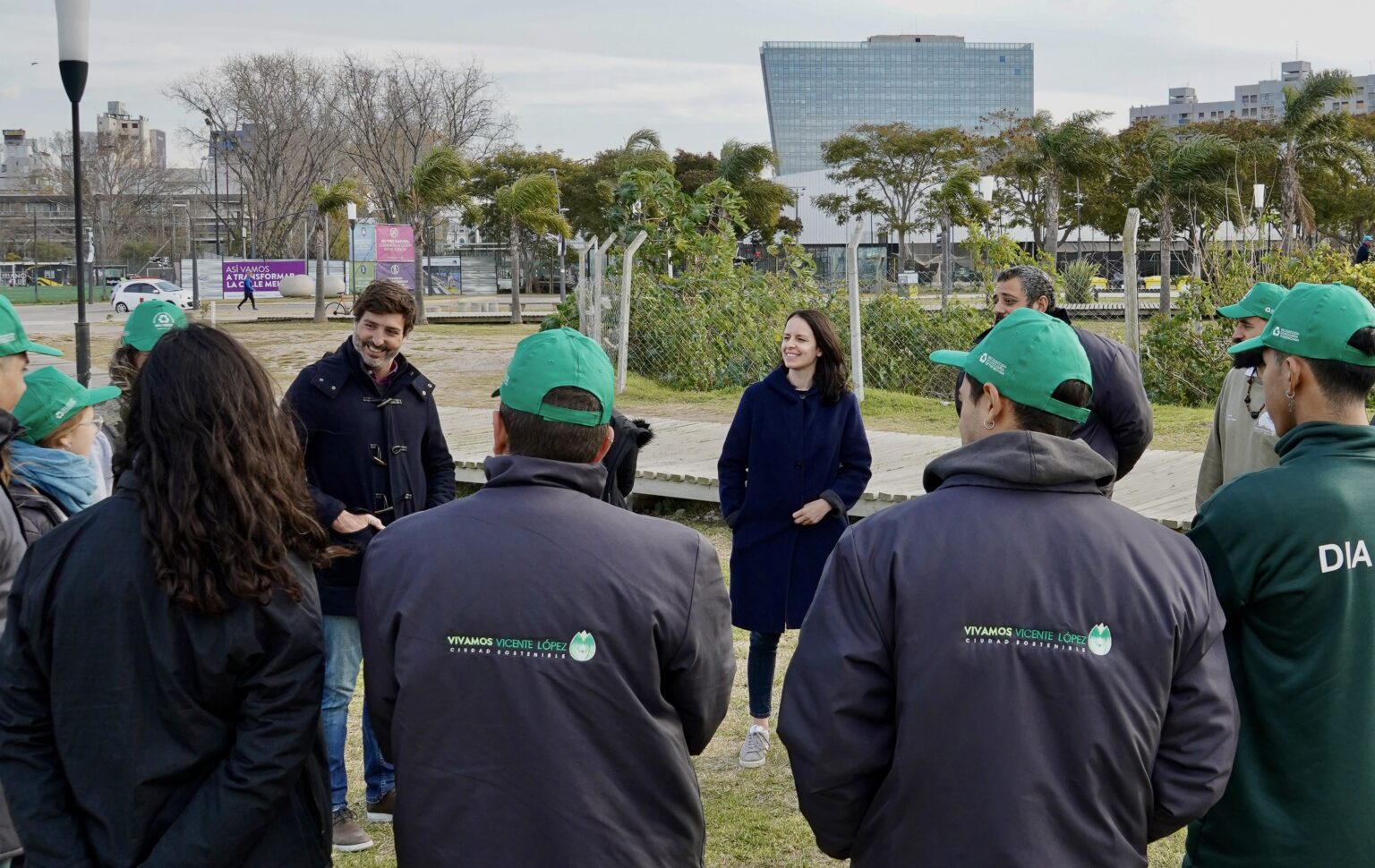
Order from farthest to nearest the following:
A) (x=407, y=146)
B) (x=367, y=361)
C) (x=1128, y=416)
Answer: (x=407, y=146) < (x=1128, y=416) < (x=367, y=361)

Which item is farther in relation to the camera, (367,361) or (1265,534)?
(367,361)

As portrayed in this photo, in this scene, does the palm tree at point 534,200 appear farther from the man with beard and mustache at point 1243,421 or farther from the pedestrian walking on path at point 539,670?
the pedestrian walking on path at point 539,670

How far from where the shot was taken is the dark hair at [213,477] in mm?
2213

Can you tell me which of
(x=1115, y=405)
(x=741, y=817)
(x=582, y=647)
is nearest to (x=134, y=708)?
(x=582, y=647)

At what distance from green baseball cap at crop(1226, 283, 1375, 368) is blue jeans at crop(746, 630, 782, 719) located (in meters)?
2.75

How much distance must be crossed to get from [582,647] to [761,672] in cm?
296

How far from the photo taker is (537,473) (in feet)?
7.61

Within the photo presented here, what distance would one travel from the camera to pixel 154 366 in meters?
2.36

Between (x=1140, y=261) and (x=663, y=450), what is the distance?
66.3 meters

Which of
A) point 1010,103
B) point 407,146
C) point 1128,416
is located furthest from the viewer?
point 1010,103

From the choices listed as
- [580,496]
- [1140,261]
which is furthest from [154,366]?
[1140,261]

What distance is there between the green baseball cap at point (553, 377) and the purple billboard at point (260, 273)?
48.4 meters

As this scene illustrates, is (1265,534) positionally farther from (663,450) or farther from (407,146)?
(407,146)

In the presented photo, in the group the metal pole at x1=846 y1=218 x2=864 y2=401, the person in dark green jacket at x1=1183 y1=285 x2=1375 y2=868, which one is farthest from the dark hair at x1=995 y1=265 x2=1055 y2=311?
the metal pole at x1=846 y1=218 x2=864 y2=401
